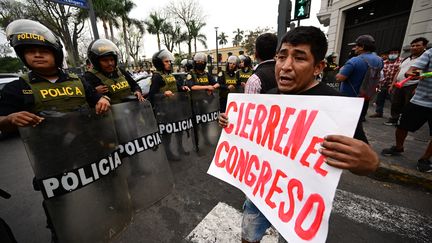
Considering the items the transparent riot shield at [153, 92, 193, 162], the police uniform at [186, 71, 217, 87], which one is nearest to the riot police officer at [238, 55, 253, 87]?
the police uniform at [186, 71, 217, 87]

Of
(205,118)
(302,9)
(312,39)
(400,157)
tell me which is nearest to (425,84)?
(400,157)

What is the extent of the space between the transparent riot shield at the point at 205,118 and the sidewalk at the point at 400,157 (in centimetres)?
279

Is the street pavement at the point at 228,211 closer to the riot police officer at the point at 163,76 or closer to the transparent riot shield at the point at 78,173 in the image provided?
the transparent riot shield at the point at 78,173

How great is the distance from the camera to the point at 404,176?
289 cm

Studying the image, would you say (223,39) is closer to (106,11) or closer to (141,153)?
(106,11)

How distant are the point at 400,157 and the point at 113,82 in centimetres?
487

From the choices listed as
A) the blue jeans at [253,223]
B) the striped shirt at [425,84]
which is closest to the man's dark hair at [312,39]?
the blue jeans at [253,223]

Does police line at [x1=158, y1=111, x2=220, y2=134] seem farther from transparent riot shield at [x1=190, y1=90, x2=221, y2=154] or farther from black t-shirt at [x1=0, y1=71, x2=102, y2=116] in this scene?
black t-shirt at [x1=0, y1=71, x2=102, y2=116]

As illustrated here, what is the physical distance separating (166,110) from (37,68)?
182 cm

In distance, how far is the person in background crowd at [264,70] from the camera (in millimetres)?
1912

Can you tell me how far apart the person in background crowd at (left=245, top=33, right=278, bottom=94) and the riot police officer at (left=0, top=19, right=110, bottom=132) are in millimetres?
1432

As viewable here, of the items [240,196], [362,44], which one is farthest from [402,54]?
[240,196]

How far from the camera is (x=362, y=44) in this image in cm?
364

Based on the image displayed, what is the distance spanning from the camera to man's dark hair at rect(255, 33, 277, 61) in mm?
2248
